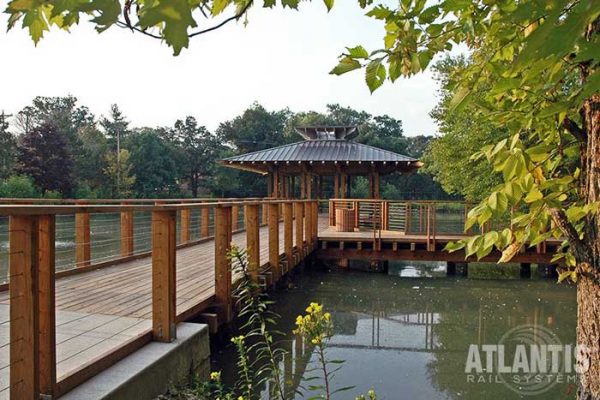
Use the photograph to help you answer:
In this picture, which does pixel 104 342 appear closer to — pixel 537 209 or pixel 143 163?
pixel 537 209

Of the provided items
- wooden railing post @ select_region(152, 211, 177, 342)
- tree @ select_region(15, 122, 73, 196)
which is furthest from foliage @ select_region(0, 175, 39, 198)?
wooden railing post @ select_region(152, 211, 177, 342)

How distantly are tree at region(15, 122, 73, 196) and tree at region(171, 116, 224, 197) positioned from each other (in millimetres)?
10502

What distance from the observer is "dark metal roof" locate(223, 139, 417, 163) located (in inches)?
602

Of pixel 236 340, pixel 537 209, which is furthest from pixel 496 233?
pixel 236 340

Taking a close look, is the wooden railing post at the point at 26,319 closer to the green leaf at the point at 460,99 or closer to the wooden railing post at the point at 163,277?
the wooden railing post at the point at 163,277

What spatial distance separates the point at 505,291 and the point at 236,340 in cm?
834

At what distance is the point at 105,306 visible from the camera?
12.7ft

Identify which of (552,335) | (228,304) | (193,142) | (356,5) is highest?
(193,142)

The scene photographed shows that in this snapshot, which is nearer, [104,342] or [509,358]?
[104,342]

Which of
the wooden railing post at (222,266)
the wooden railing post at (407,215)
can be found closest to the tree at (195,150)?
the wooden railing post at (407,215)

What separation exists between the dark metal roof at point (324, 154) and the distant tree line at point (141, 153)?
15916 millimetres

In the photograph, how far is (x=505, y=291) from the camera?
30.3 ft

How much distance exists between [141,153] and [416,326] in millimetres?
34155

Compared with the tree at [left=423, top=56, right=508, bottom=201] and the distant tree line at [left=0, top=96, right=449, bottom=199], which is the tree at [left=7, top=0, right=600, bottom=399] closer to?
the tree at [left=423, top=56, right=508, bottom=201]
